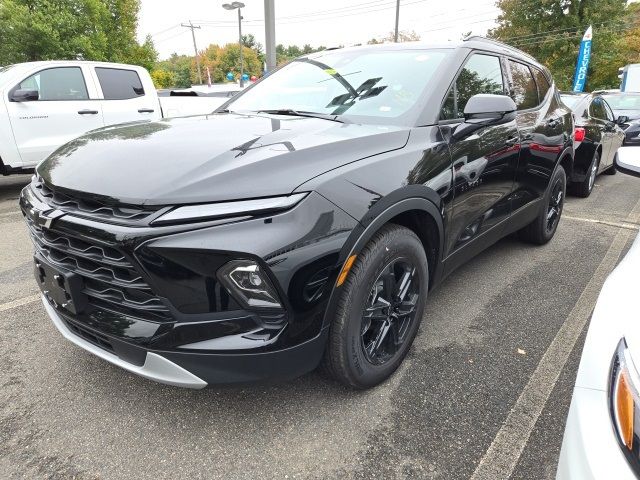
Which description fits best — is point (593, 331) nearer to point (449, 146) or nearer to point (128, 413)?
point (449, 146)

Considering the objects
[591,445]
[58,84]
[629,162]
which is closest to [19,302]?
[591,445]

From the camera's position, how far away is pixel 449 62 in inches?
104

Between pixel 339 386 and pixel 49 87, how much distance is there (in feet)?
20.7

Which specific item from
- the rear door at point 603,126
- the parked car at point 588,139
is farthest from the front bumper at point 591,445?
→ the rear door at point 603,126

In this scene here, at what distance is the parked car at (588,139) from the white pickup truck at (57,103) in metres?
5.37

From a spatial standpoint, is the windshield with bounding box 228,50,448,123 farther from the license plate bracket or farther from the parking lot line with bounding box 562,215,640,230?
the parking lot line with bounding box 562,215,640,230

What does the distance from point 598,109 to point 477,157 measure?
570 cm

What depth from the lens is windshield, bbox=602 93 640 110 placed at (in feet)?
39.0

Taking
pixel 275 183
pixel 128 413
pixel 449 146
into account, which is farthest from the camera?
pixel 449 146

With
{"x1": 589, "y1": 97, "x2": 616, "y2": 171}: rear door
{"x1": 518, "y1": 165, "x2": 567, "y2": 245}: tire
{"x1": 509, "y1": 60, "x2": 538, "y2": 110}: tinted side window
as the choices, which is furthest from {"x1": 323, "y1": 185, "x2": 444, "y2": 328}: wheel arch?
{"x1": 589, "y1": 97, "x2": 616, "y2": 171}: rear door

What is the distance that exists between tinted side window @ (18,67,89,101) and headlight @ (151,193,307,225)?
586 centimetres

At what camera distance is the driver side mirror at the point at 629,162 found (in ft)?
7.00

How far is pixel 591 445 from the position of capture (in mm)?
1008

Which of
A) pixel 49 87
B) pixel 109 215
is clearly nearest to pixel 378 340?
pixel 109 215
